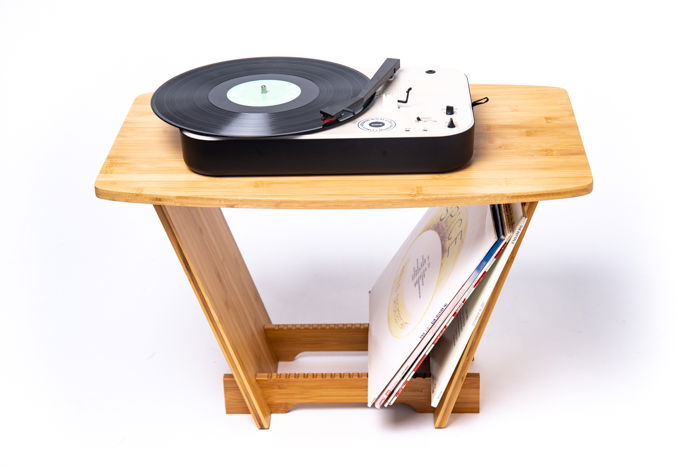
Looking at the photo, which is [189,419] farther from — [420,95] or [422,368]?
[420,95]

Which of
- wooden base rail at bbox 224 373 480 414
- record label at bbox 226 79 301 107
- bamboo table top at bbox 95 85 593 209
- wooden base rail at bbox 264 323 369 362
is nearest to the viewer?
bamboo table top at bbox 95 85 593 209

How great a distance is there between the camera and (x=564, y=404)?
238cm

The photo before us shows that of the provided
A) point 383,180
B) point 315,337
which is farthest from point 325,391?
point 383,180

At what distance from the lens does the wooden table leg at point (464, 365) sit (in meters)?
2.12

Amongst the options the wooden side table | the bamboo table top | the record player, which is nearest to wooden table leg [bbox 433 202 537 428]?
the wooden side table

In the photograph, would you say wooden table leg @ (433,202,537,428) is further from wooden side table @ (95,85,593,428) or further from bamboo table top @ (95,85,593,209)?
→ bamboo table top @ (95,85,593,209)

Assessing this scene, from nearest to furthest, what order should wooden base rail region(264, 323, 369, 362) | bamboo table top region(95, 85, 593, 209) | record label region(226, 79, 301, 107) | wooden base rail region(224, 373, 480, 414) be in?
bamboo table top region(95, 85, 593, 209)
record label region(226, 79, 301, 107)
wooden base rail region(224, 373, 480, 414)
wooden base rail region(264, 323, 369, 362)

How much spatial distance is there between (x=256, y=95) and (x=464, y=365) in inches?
24.4

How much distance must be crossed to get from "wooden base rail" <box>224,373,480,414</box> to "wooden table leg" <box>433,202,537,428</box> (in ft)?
0.13

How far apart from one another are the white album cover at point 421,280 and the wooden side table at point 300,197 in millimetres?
66

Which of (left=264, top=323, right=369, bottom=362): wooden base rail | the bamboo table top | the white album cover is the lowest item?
(left=264, top=323, right=369, bottom=362): wooden base rail

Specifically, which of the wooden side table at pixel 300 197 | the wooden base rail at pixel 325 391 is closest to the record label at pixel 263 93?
the wooden side table at pixel 300 197

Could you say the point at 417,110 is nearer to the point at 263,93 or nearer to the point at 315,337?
the point at 263,93

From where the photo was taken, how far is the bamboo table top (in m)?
1.94
